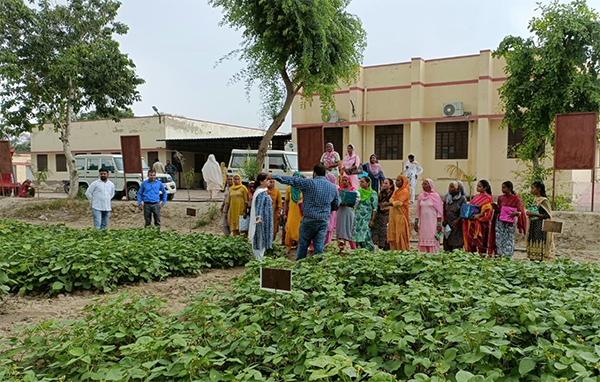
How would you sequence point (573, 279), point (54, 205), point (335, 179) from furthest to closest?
point (54, 205), point (335, 179), point (573, 279)

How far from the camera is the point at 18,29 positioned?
1627 cm

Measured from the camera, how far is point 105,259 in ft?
21.1

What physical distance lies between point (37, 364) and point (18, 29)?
16119mm

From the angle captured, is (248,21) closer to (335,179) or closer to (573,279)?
(335,179)

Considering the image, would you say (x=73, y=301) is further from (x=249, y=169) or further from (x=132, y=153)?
(x=249, y=169)

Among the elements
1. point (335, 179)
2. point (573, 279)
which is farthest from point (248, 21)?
point (573, 279)

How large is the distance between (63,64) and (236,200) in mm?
10326

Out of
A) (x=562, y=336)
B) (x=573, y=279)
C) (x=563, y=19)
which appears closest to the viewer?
(x=562, y=336)

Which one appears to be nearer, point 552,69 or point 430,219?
point 430,219

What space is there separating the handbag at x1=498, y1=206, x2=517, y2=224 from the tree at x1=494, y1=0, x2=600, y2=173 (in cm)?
633

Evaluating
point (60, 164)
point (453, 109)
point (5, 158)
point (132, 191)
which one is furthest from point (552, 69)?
point (60, 164)

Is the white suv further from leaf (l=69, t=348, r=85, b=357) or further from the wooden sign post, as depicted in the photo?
leaf (l=69, t=348, r=85, b=357)

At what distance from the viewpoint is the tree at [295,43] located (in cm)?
1194

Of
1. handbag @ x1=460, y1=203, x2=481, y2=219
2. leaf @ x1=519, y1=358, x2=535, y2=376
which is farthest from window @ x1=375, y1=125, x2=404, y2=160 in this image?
leaf @ x1=519, y1=358, x2=535, y2=376
